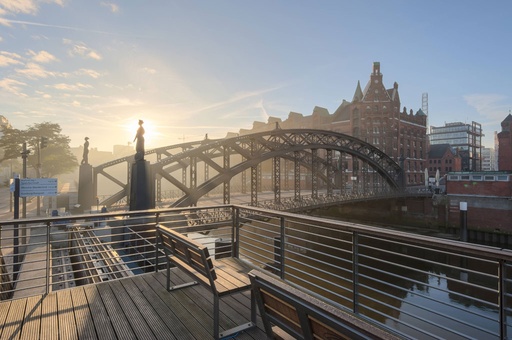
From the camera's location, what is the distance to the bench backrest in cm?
320

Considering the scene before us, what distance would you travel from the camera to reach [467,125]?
4215 inches

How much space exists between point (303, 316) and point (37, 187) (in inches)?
650

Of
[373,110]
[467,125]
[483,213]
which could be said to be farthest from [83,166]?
[467,125]

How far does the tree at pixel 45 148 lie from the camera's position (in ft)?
125

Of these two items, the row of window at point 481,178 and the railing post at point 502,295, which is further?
the row of window at point 481,178

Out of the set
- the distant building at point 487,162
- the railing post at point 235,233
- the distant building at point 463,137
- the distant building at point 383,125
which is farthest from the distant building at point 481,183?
the distant building at point 487,162

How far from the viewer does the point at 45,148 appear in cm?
4066

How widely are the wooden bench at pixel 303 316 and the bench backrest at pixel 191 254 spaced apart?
0.97 meters

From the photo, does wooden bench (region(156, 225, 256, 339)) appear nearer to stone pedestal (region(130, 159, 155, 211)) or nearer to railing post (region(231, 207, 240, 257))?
railing post (region(231, 207, 240, 257))

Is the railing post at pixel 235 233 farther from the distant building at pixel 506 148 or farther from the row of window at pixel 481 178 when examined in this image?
the distant building at pixel 506 148

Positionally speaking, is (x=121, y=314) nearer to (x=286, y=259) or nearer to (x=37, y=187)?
(x=286, y=259)

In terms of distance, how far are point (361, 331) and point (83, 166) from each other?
2531 cm

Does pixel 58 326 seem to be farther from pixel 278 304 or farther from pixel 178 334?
pixel 278 304

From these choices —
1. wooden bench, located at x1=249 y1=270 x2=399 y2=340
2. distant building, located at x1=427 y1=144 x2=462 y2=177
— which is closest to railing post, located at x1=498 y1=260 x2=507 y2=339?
wooden bench, located at x1=249 y1=270 x2=399 y2=340
